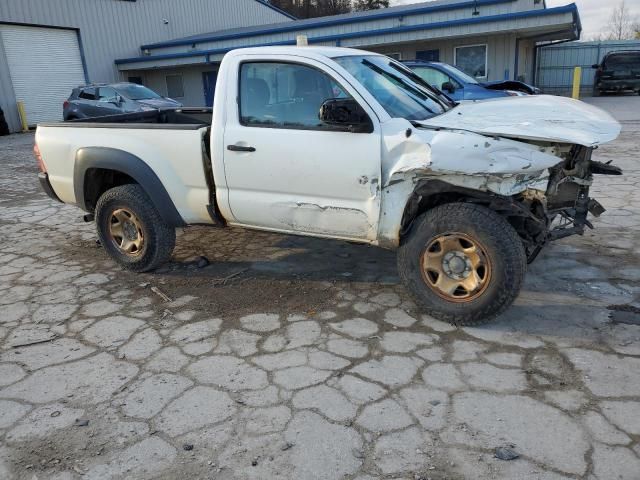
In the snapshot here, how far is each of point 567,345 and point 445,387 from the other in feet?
3.26

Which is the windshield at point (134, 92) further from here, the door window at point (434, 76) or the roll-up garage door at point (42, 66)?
the door window at point (434, 76)

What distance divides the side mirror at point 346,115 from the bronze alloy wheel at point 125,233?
2316mm

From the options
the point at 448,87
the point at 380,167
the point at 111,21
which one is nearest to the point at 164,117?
the point at 380,167

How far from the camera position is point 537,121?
371 centimetres

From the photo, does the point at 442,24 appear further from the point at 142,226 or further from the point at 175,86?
the point at 142,226

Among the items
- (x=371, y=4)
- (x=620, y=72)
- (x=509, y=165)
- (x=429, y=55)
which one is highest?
(x=371, y=4)

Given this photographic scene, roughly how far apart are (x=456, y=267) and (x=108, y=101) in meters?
14.7

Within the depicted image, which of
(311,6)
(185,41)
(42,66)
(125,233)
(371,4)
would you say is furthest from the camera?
(311,6)

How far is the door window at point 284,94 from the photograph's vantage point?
4047 mm

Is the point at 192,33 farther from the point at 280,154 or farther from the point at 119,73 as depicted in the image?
the point at 280,154

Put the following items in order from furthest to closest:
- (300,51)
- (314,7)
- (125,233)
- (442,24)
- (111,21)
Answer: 1. (314,7)
2. (111,21)
3. (442,24)
4. (125,233)
5. (300,51)

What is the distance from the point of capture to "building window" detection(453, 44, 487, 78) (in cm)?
1902

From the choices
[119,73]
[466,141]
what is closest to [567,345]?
[466,141]

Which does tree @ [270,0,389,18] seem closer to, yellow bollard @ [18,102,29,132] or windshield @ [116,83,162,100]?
yellow bollard @ [18,102,29,132]
